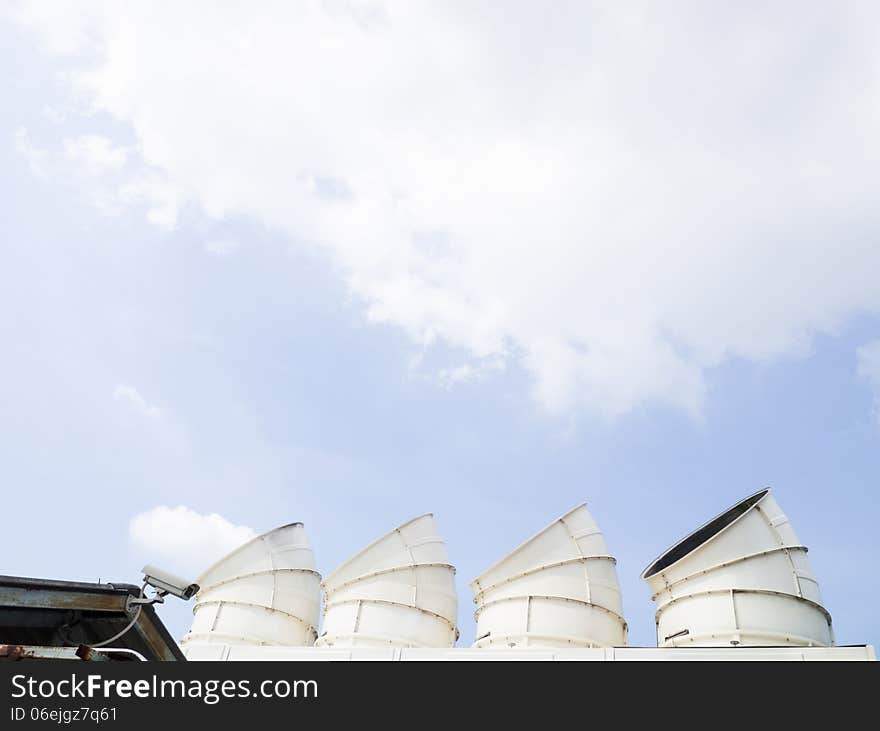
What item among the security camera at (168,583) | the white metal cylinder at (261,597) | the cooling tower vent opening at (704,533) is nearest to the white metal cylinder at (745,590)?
the cooling tower vent opening at (704,533)

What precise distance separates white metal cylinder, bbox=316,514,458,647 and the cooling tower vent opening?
7335 millimetres

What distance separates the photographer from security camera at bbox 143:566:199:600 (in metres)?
8.70

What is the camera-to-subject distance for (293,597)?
26141 mm

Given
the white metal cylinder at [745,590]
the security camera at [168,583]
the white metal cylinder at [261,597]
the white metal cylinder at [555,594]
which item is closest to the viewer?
the security camera at [168,583]

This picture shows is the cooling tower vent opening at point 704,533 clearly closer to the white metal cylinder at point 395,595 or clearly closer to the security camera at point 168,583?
the white metal cylinder at point 395,595

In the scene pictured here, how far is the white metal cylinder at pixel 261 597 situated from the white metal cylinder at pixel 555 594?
6.49 m

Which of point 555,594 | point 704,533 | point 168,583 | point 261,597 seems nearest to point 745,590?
point 704,533

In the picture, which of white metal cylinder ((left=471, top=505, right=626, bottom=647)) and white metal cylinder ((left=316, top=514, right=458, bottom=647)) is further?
white metal cylinder ((left=316, top=514, right=458, bottom=647))

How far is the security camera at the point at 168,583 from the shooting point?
343 inches

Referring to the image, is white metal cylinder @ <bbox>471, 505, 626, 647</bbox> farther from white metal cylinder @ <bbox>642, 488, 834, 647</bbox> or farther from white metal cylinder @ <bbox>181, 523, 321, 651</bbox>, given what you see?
white metal cylinder @ <bbox>181, 523, 321, 651</bbox>

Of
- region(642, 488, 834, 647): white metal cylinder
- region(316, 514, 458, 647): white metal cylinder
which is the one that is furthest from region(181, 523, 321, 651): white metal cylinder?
region(642, 488, 834, 647): white metal cylinder

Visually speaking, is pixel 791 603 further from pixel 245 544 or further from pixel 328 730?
pixel 245 544

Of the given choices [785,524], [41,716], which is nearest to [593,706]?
[41,716]

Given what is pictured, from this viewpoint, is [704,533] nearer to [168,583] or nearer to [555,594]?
[555,594]
